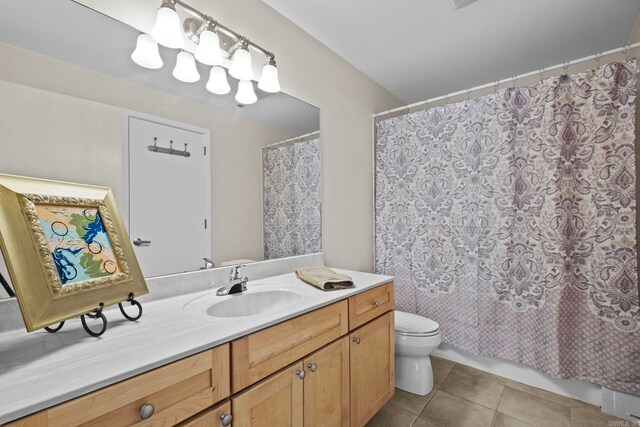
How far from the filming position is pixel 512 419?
1.60 meters

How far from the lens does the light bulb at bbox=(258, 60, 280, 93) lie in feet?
5.10

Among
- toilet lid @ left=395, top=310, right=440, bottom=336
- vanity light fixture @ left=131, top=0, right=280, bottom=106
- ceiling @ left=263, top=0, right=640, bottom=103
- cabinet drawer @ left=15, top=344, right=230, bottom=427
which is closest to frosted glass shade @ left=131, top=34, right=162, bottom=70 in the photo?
vanity light fixture @ left=131, top=0, right=280, bottom=106

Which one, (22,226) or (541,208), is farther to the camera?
(541,208)

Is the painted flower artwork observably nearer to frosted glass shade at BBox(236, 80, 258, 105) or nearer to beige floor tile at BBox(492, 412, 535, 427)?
frosted glass shade at BBox(236, 80, 258, 105)

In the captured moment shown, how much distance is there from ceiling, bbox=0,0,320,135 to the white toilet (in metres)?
1.74

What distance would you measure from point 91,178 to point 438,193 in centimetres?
213

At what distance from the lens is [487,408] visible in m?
1.70

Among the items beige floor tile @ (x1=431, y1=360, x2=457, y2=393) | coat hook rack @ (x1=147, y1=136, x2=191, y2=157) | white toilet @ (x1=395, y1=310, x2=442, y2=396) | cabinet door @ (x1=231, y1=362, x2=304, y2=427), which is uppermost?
coat hook rack @ (x1=147, y1=136, x2=191, y2=157)

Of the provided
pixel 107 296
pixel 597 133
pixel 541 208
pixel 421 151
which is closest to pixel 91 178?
pixel 107 296

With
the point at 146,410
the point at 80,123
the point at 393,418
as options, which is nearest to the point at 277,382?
the point at 146,410

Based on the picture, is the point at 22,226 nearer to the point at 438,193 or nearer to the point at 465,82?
the point at 438,193

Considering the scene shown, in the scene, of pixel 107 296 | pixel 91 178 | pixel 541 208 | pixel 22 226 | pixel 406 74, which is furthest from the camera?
pixel 406 74

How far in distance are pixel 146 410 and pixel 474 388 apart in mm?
2037

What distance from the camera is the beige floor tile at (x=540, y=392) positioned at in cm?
175
